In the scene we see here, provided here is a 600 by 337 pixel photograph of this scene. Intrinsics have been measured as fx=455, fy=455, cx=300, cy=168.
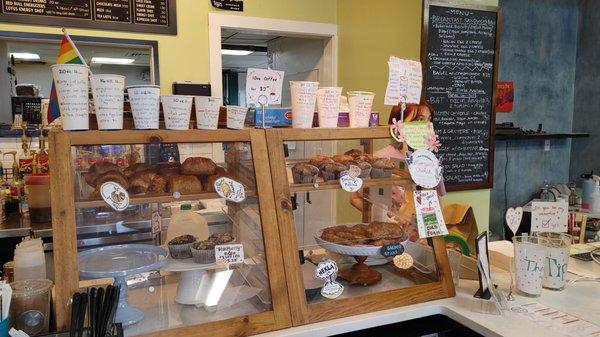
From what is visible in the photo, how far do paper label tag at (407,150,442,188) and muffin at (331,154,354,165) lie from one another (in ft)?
0.68

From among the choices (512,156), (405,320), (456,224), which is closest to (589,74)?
(512,156)

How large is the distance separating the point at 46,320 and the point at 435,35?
2576mm

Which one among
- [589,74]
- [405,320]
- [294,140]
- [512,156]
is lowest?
[405,320]

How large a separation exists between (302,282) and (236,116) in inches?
21.9

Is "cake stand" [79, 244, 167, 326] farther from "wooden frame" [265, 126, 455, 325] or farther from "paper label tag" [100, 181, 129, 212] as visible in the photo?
"wooden frame" [265, 126, 455, 325]

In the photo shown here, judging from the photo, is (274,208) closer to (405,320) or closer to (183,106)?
(183,106)

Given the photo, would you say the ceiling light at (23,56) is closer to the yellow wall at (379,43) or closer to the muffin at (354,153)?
the yellow wall at (379,43)

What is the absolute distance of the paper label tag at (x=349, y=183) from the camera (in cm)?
152

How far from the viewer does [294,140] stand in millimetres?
1487

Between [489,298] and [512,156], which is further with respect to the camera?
[512,156]

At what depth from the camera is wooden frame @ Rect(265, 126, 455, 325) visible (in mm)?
1370

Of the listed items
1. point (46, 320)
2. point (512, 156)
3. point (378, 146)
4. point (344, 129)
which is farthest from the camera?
point (512, 156)

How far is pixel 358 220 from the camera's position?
1.81 metres

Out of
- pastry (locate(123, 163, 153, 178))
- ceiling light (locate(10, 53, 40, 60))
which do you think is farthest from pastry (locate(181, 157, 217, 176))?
ceiling light (locate(10, 53, 40, 60))
